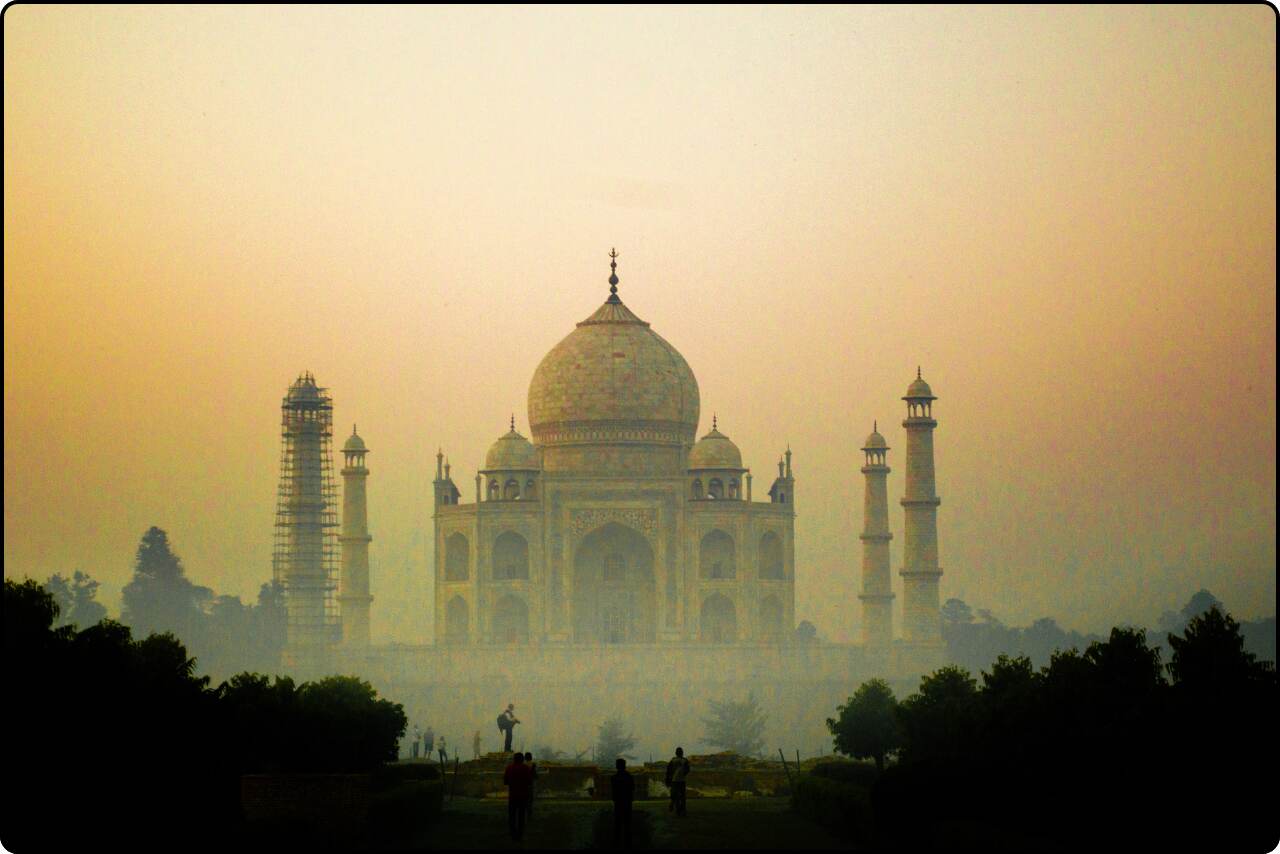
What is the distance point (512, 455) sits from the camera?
2128 inches

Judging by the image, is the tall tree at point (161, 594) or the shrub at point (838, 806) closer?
the shrub at point (838, 806)

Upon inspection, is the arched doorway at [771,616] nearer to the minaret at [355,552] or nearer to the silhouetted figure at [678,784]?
the minaret at [355,552]

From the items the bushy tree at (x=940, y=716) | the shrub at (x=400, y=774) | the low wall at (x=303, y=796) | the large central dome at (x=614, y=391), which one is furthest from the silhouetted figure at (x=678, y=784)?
the large central dome at (x=614, y=391)

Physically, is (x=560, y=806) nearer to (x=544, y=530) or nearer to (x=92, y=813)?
(x=92, y=813)

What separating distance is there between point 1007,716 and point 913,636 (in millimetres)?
26004

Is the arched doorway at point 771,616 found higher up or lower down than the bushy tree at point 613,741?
higher up

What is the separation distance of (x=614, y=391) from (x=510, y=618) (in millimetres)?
5633

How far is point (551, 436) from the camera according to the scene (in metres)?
55.8

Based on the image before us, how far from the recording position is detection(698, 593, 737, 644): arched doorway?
178ft

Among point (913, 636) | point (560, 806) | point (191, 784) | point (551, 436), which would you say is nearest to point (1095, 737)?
point (560, 806)

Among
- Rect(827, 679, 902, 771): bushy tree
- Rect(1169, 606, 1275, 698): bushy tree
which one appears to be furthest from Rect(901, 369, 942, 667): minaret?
Rect(1169, 606, 1275, 698): bushy tree

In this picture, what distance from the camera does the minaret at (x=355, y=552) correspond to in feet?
175

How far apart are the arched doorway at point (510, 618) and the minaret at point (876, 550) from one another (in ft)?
24.1

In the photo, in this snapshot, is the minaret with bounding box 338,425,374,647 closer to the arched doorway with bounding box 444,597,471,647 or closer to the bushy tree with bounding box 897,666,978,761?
the arched doorway with bounding box 444,597,471,647
